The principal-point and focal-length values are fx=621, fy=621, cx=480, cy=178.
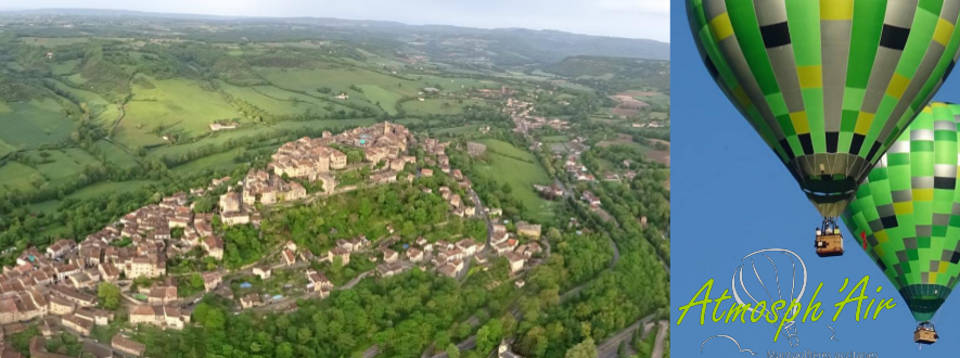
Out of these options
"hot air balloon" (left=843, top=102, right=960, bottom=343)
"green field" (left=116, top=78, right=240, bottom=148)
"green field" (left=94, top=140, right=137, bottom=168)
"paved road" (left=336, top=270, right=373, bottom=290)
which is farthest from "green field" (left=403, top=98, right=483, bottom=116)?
"hot air balloon" (left=843, top=102, right=960, bottom=343)

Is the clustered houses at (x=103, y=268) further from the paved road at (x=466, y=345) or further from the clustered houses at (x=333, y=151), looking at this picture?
the paved road at (x=466, y=345)

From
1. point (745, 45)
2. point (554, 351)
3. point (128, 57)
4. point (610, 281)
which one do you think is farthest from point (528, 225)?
point (128, 57)

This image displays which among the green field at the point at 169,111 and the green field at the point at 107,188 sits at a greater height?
the green field at the point at 169,111

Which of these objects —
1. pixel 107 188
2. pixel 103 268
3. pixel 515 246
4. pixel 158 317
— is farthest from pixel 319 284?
pixel 107 188

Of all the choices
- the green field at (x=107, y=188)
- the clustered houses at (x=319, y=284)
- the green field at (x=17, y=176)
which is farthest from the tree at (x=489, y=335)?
the green field at (x=17, y=176)

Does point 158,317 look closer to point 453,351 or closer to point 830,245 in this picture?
point 453,351
